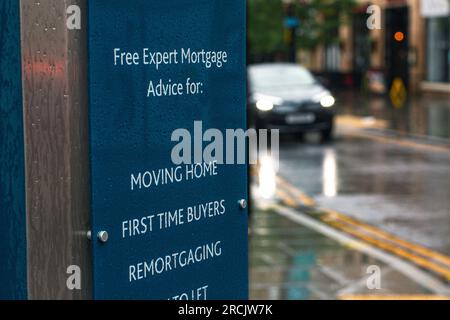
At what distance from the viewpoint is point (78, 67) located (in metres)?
3.02

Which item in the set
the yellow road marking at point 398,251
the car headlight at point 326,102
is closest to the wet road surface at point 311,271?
the yellow road marking at point 398,251

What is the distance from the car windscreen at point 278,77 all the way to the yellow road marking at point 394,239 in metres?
11.6

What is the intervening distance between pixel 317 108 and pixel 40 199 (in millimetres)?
20572

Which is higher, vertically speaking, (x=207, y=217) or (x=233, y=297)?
(x=207, y=217)

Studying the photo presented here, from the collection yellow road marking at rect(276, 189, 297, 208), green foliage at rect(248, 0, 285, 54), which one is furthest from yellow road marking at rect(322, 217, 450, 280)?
green foliage at rect(248, 0, 285, 54)

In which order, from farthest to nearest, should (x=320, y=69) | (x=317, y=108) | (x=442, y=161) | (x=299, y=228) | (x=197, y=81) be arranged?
(x=320, y=69) < (x=317, y=108) < (x=442, y=161) < (x=299, y=228) < (x=197, y=81)

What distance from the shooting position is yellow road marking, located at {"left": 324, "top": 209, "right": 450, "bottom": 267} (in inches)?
391

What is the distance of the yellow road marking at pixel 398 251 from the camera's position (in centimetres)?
927

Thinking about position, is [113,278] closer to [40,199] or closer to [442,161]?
[40,199]

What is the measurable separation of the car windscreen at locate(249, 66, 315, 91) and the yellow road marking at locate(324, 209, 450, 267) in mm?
11578

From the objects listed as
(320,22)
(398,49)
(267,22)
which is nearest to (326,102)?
(267,22)

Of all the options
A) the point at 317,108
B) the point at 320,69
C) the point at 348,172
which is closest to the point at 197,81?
the point at 348,172

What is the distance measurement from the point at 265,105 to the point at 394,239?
1245 cm

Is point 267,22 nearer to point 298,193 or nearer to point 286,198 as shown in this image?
point 298,193
